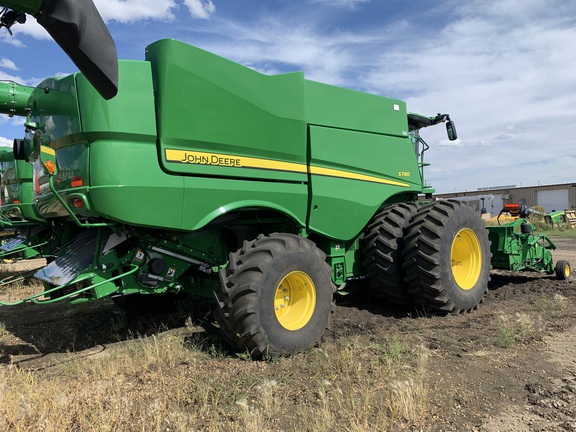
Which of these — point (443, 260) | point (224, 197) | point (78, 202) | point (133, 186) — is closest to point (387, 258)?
point (443, 260)

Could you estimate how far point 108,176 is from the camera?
370 centimetres

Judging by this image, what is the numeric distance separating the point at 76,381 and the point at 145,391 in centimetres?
64

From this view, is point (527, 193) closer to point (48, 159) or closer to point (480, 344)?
point (480, 344)

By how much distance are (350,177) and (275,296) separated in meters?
1.99

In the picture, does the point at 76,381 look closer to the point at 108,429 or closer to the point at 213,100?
the point at 108,429

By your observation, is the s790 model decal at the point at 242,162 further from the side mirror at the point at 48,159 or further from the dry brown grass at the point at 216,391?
the dry brown grass at the point at 216,391

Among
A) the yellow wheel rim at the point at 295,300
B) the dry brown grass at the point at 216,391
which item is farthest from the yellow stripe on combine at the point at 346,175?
the dry brown grass at the point at 216,391

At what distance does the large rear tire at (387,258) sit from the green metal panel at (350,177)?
0.21 meters

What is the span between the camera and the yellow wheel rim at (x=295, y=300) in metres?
4.46

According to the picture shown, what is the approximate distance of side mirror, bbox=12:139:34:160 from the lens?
481 centimetres

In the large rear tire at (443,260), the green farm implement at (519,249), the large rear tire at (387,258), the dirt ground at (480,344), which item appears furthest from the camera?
the green farm implement at (519,249)

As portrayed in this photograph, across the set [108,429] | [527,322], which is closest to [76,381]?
[108,429]

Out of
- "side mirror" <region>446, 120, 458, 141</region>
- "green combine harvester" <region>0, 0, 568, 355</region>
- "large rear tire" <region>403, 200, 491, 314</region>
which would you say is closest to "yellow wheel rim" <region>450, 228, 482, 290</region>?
"large rear tire" <region>403, 200, 491, 314</region>

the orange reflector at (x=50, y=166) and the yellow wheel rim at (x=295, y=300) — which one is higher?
the orange reflector at (x=50, y=166)
